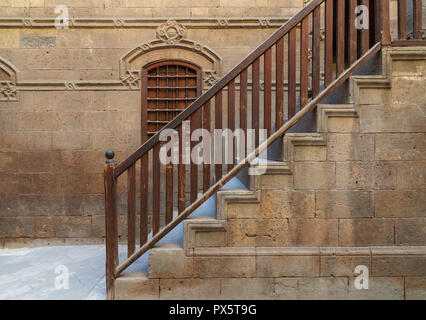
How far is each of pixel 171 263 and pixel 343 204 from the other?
75.5 inches

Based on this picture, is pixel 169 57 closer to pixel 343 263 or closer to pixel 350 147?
pixel 350 147

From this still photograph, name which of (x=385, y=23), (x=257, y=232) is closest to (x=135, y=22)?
(x=385, y=23)

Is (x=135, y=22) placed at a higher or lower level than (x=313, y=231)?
higher

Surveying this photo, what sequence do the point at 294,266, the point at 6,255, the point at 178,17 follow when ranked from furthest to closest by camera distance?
1. the point at 178,17
2. the point at 6,255
3. the point at 294,266

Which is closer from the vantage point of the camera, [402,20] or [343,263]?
[343,263]

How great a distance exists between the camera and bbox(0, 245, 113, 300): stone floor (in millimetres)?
3096

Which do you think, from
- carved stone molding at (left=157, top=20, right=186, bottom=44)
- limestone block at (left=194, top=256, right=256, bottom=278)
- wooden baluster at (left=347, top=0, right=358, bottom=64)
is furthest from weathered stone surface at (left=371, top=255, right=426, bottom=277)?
carved stone molding at (left=157, top=20, right=186, bottom=44)

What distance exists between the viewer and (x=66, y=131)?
207 inches

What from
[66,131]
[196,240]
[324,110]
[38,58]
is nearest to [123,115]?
[66,131]

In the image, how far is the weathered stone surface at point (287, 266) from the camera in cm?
282

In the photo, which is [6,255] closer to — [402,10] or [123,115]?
[123,115]

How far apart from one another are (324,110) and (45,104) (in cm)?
510

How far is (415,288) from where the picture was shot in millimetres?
2834

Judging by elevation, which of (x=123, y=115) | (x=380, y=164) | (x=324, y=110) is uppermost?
(x=123, y=115)
